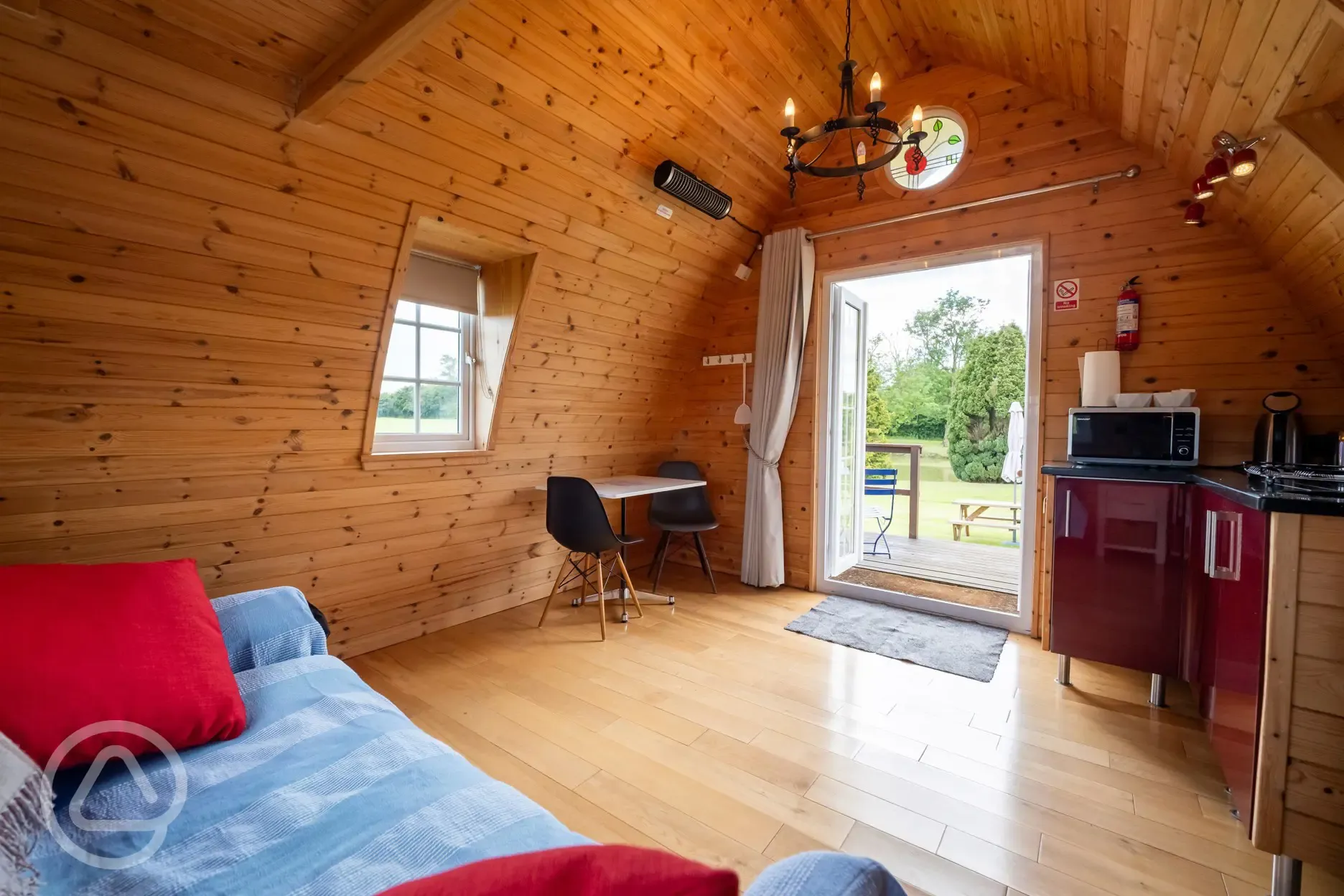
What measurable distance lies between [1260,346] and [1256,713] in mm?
1909

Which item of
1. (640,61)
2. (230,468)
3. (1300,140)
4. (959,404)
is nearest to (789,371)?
(640,61)

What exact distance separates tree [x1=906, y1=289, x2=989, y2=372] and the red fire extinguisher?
439cm

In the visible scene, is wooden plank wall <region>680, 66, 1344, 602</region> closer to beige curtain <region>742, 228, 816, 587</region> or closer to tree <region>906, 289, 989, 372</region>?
beige curtain <region>742, 228, 816, 587</region>

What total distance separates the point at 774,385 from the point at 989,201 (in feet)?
5.26

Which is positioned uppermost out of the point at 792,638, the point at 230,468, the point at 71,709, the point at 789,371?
the point at 789,371

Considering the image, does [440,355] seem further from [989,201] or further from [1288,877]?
[1288,877]

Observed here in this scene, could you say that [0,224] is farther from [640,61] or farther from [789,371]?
[789,371]

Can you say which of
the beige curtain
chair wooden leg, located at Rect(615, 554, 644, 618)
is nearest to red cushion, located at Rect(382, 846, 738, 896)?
chair wooden leg, located at Rect(615, 554, 644, 618)

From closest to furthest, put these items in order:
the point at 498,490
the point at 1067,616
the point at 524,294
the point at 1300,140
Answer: the point at 1300,140 → the point at 1067,616 → the point at 524,294 → the point at 498,490

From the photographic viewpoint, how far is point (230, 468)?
2277 millimetres

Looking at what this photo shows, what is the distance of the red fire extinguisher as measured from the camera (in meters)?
2.78

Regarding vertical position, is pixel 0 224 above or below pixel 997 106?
below

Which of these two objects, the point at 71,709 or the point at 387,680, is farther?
the point at 387,680

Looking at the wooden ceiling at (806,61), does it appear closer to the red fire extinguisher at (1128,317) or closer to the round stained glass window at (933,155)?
the round stained glass window at (933,155)
